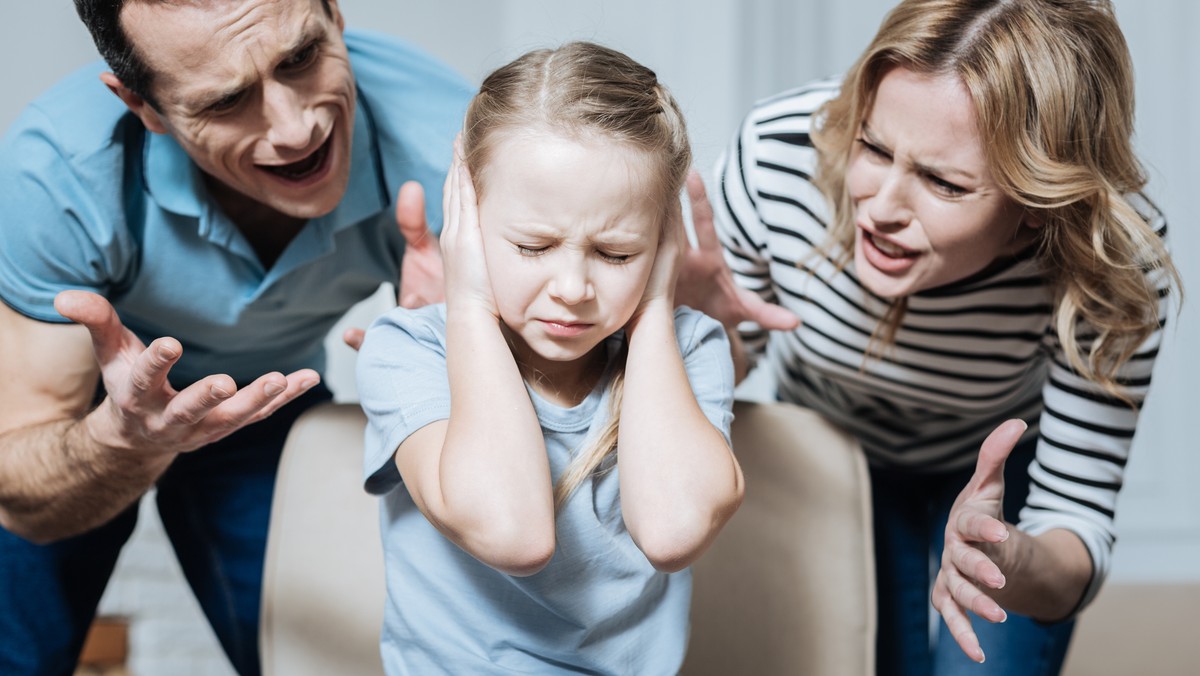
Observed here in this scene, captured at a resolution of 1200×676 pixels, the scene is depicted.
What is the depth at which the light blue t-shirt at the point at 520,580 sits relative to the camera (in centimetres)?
94

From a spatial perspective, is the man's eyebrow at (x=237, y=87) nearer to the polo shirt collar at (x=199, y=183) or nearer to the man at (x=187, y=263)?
the man at (x=187, y=263)

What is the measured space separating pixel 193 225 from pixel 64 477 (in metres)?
0.31

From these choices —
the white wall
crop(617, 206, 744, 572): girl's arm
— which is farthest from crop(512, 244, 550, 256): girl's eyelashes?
the white wall

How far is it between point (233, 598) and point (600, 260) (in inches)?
33.9

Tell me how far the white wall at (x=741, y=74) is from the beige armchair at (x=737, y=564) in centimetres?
91

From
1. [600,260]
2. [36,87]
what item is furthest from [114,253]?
[36,87]

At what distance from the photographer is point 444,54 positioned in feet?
7.18

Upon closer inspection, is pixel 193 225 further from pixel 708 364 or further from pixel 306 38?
pixel 708 364

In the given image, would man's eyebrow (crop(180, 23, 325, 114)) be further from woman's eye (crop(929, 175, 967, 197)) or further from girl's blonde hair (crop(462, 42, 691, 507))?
woman's eye (crop(929, 175, 967, 197))

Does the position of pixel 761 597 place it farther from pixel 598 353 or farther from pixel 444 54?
pixel 444 54

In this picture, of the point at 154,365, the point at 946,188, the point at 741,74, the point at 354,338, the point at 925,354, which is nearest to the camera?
the point at 154,365

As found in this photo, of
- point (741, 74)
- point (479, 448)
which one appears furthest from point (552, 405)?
point (741, 74)

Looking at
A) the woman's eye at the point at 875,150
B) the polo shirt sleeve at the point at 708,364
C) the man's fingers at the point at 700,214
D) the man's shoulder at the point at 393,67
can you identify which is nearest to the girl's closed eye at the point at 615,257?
the polo shirt sleeve at the point at 708,364

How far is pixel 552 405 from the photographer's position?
3.18ft
